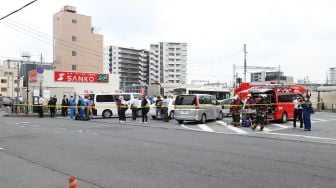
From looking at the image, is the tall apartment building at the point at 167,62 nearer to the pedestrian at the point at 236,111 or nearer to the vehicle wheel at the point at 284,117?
the vehicle wheel at the point at 284,117

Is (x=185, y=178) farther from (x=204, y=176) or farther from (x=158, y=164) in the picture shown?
(x=158, y=164)

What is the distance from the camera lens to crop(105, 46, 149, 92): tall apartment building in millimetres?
124375

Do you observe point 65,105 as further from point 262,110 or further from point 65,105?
point 262,110

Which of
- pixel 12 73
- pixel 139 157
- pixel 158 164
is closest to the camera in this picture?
pixel 158 164

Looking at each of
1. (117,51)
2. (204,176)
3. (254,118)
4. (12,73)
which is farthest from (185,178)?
(117,51)

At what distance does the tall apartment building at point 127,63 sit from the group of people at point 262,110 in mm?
101797

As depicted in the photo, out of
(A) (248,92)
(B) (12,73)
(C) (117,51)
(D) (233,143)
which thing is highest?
(C) (117,51)

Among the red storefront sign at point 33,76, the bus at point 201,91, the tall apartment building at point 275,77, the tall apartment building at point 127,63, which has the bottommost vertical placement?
the bus at point 201,91

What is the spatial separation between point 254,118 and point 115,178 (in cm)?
1263

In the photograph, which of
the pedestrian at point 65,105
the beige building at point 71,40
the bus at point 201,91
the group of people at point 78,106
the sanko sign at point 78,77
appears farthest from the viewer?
the beige building at point 71,40

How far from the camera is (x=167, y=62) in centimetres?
13638

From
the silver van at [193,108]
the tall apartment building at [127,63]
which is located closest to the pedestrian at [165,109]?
the silver van at [193,108]

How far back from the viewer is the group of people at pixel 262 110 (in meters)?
17.1

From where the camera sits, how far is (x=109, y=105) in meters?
28.1
